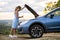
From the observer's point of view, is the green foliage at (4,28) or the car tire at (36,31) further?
the green foliage at (4,28)

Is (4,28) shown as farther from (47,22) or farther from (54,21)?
(54,21)

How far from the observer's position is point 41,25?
58.1 ft

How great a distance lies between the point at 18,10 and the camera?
1766 cm

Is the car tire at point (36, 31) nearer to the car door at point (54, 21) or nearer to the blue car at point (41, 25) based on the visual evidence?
the blue car at point (41, 25)

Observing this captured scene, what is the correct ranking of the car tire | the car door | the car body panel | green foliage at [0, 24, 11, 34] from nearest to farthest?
the car tire, the car body panel, the car door, green foliage at [0, 24, 11, 34]

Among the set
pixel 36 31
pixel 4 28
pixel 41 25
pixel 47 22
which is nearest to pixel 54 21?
pixel 47 22

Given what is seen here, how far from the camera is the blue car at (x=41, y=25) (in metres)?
17.5

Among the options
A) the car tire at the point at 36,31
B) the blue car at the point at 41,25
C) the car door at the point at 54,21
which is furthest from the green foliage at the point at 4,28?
the car door at the point at 54,21

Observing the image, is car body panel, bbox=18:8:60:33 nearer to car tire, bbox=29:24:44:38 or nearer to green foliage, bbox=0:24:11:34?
car tire, bbox=29:24:44:38

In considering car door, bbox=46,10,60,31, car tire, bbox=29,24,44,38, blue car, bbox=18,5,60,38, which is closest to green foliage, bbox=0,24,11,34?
blue car, bbox=18,5,60,38

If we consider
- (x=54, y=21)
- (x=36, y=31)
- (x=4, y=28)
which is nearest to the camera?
(x=36, y=31)

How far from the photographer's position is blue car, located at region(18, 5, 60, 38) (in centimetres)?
1747

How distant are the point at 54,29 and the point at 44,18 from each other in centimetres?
78

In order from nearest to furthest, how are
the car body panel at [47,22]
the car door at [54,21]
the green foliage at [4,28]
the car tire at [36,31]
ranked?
the car tire at [36,31]
the car body panel at [47,22]
the car door at [54,21]
the green foliage at [4,28]
